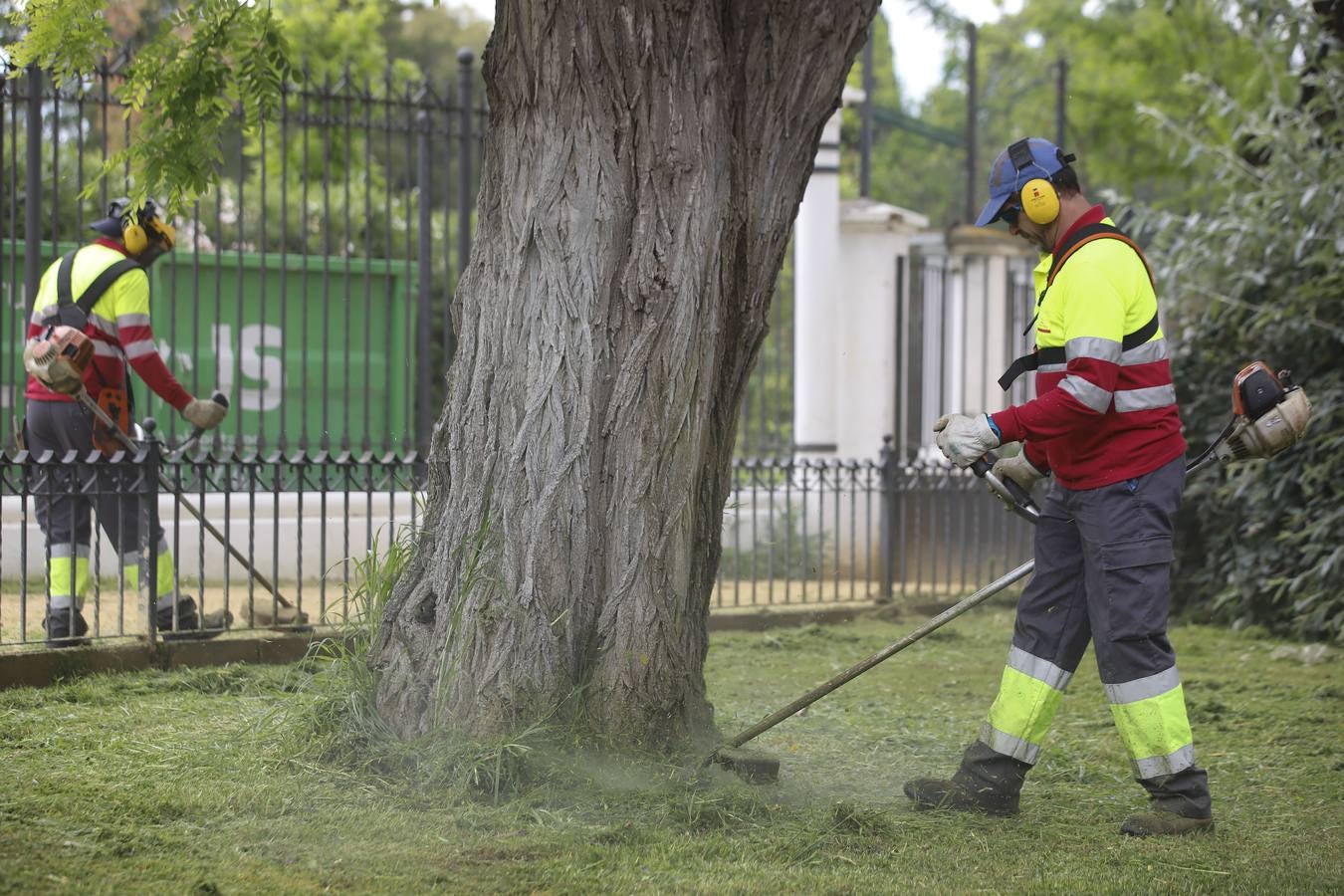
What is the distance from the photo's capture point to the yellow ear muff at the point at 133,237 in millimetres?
6785

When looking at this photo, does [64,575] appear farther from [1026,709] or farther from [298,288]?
[298,288]

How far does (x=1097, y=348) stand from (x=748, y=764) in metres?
1.63

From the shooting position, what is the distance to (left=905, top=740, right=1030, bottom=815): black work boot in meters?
4.50

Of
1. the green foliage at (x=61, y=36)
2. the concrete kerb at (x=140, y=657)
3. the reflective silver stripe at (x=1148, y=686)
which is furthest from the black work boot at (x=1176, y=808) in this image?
the green foliage at (x=61, y=36)

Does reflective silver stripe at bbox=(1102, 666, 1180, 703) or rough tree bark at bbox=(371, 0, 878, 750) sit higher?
rough tree bark at bbox=(371, 0, 878, 750)

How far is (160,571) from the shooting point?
6773 mm

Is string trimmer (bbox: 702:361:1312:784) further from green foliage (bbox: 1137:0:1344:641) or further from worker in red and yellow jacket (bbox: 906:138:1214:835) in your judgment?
green foliage (bbox: 1137:0:1344:641)

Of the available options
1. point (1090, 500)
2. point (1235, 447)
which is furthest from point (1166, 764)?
point (1235, 447)

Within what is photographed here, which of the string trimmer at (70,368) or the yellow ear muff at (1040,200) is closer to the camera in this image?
the yellow ear muff at (1040,200)

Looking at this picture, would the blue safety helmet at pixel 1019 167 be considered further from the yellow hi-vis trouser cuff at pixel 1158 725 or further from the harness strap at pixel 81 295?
the harness strap at pixel 81 295

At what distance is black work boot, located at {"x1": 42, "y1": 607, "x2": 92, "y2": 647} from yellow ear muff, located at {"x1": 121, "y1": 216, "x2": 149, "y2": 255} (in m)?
1.70

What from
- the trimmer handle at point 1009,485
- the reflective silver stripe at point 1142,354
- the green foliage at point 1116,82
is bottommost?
the trimmer handle at point 1009,485

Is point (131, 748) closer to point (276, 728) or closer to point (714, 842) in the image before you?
point (276, 728)

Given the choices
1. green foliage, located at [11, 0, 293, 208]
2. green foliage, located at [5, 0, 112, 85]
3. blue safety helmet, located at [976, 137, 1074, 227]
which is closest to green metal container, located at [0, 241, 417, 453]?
green foliage, located at [11, 0, 293, 208]
